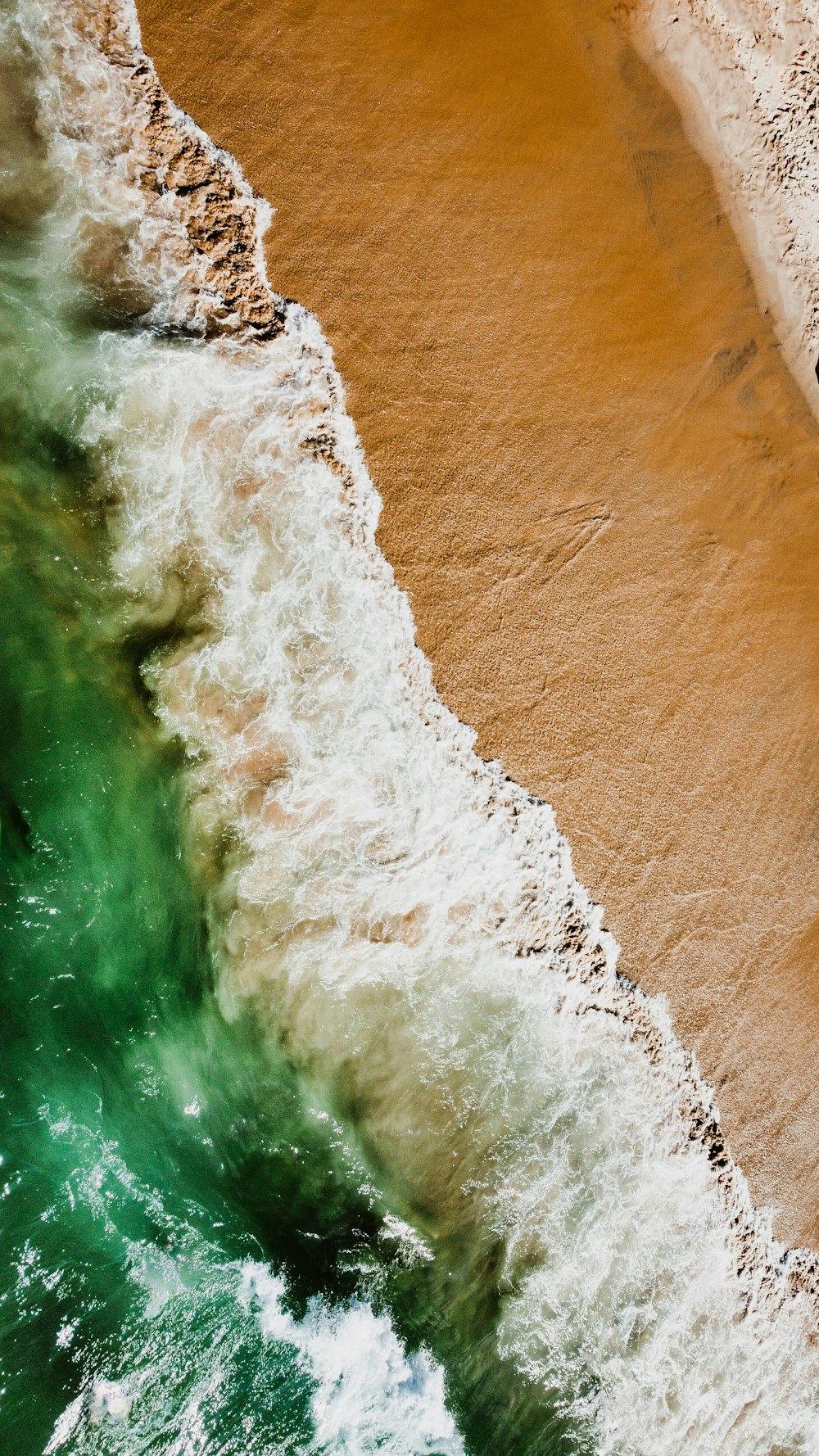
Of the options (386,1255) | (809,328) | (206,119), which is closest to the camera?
(206,119)

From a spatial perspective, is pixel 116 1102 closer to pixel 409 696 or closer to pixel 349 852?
pixel 349 852

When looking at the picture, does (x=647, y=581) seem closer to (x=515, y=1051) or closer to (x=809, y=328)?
(x=809, y=328)

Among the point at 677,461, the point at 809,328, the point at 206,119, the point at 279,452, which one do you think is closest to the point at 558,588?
the point at 677,461

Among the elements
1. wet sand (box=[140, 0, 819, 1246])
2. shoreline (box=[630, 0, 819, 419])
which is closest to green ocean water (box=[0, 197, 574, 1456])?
wet sand (box=[140, 0, 819, 1246])

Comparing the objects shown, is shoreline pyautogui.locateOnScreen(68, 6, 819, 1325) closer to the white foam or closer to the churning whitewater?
the churning whitewater

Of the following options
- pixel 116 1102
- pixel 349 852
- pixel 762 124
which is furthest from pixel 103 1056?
pixel 762 124

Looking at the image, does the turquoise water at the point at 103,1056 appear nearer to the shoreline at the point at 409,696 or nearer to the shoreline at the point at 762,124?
the shoreline at the point at 409,696

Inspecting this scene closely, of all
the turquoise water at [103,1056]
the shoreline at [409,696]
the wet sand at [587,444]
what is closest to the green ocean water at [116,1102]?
the turquoise water at [103,1056]
